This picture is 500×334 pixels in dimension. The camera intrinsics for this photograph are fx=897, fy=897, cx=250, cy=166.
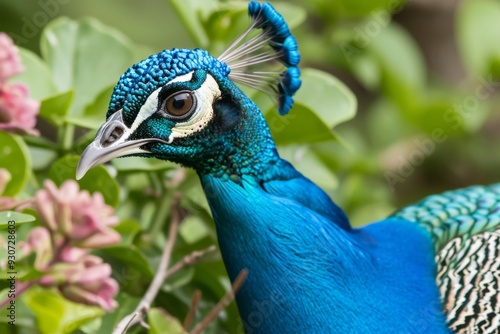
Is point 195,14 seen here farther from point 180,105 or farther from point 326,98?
point 180,105

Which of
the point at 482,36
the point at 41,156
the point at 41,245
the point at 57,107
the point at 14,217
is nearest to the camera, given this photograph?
the point at 41,245

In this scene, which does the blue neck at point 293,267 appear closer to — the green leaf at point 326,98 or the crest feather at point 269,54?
the crest feather at point 269,54

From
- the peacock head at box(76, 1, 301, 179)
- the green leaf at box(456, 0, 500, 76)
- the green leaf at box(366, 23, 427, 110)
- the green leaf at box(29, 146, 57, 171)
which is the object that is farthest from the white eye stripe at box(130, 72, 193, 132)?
the green leaf at box(456, 0, 500, 76)

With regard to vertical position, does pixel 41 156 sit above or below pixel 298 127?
below

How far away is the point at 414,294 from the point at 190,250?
47 centimetres

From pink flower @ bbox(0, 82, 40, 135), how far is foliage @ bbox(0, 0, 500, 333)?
0.21ft

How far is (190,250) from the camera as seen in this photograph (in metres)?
1.86

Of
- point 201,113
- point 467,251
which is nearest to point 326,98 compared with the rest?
point 467,251

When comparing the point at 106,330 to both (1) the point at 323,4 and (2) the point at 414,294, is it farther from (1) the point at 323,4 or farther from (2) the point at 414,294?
(1) the point at 323,4

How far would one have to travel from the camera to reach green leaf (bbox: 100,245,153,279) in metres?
1.63

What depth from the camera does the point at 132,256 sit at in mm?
1658

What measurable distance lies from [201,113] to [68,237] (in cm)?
38

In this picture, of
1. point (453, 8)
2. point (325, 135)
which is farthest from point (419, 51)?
point (325, 135)

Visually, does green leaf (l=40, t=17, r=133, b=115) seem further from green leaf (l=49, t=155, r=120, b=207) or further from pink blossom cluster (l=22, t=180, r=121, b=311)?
pink blossom cluster (l=22, t=180, r=121, b=311)
